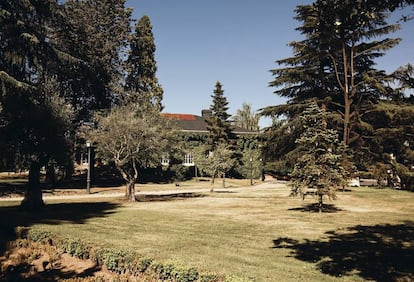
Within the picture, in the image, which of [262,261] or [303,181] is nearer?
[262,261]

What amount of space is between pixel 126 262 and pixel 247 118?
289ft

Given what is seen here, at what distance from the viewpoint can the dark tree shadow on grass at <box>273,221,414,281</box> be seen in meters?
8.38

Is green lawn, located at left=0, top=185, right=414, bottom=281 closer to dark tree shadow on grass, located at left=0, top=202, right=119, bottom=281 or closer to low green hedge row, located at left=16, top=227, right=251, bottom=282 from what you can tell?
dark tree shadow on grass, located at left=0, top=202, right=119, bottom=281

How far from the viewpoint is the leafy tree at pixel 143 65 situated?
43.4m

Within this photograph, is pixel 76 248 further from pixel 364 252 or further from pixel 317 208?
pixel 317 208

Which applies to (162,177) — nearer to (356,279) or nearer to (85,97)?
(85,97)

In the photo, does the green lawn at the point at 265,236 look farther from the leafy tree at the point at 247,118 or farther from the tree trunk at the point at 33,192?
the leafy tree at the point at 247,118

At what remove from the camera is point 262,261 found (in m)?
9.07

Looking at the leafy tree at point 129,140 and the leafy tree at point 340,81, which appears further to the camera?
the leafy tree at point 340,81

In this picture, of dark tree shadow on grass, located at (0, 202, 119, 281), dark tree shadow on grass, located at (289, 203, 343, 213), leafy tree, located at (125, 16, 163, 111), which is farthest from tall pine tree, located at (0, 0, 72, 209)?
leafy tree, located at (125, 16, 163, 111)

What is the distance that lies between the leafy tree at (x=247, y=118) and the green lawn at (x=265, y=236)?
72.3 meters

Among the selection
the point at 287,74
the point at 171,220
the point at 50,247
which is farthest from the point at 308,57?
the point at 50,247

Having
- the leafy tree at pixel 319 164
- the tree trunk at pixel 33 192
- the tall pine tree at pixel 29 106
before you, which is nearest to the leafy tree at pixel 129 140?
the tall pine tree at pixel 29 106

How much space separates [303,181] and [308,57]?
49.7 feet
